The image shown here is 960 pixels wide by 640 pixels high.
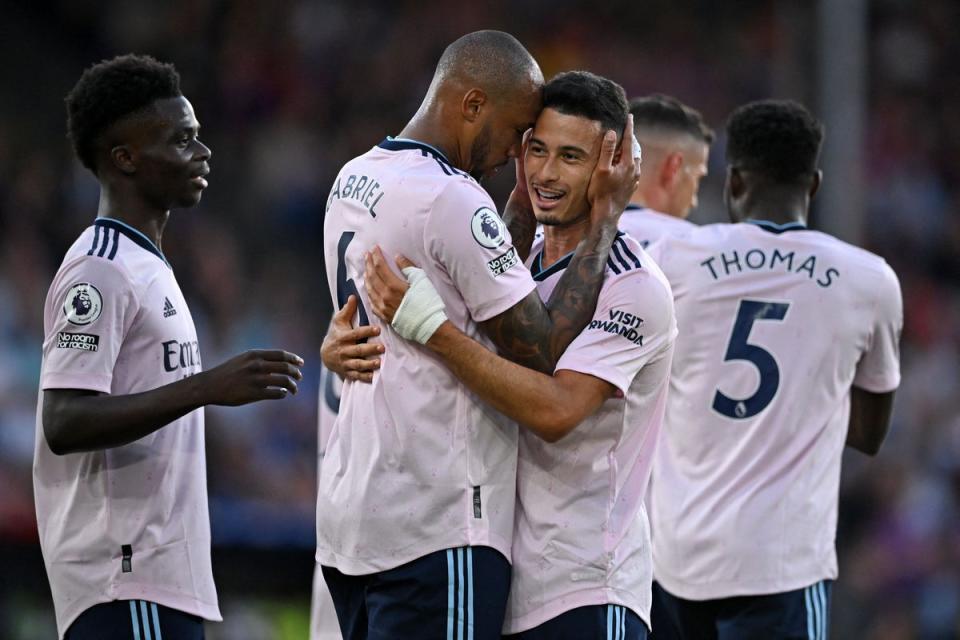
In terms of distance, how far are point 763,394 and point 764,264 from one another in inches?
19.5

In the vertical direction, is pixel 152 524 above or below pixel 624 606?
above

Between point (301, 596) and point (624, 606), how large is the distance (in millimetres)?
4919

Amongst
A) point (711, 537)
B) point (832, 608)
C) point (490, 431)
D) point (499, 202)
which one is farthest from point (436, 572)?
point (499, 202)

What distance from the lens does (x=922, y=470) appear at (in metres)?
10.9

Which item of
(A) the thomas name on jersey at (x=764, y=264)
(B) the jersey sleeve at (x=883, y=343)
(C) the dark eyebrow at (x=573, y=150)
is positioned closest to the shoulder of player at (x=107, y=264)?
(C) the dark eyebrow at (x=573, y=150)

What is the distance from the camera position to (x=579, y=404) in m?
3.68

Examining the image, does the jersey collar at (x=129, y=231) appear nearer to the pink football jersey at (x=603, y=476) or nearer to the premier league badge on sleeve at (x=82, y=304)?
the premier league badge on sleeve at (x=82, y=304)

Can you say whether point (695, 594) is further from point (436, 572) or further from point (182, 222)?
point (182, 222)

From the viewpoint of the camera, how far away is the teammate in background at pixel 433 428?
3.64 metres

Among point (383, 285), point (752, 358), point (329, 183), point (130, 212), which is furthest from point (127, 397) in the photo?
point (329, 183)

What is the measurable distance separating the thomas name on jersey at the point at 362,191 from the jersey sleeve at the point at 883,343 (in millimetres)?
2167

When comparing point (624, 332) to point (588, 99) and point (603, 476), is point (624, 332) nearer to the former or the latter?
point (603, 476)

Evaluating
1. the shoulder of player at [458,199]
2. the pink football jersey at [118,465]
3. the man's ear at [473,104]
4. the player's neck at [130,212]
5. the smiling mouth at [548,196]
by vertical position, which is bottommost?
the pink football jersey at [118,465]

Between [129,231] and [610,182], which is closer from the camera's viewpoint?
[610,182]
